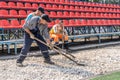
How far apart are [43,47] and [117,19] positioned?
1082 cm

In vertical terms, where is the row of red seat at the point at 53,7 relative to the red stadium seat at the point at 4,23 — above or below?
above

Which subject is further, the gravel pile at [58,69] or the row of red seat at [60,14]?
the row of red seat at [60,14]

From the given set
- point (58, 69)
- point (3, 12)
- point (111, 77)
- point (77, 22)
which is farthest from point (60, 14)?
point (111, 77)

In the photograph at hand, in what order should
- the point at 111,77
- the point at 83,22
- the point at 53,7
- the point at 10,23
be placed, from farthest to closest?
the point at 83,22, the point at 53,7, the point at 10,23, the point at 111,77

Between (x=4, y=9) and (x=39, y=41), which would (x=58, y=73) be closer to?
(x=39, y=41)

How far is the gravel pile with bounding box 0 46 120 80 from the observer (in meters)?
8.28

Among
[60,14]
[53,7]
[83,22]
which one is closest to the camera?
[60,14]

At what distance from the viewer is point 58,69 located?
30.1 feet

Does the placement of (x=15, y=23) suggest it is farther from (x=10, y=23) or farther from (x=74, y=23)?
(x=74, y=23)

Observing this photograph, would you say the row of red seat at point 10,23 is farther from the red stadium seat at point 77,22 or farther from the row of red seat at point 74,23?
the red stadium seat at point 77,22

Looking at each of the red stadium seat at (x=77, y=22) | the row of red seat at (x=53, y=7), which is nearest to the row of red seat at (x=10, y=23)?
the row of red seat at (x=53, y=7)

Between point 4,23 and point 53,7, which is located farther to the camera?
point 53,7

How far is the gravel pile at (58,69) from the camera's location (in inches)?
326

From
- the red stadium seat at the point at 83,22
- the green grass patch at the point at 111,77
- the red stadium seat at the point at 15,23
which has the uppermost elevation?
the red stadium seat at the point at 15,23
